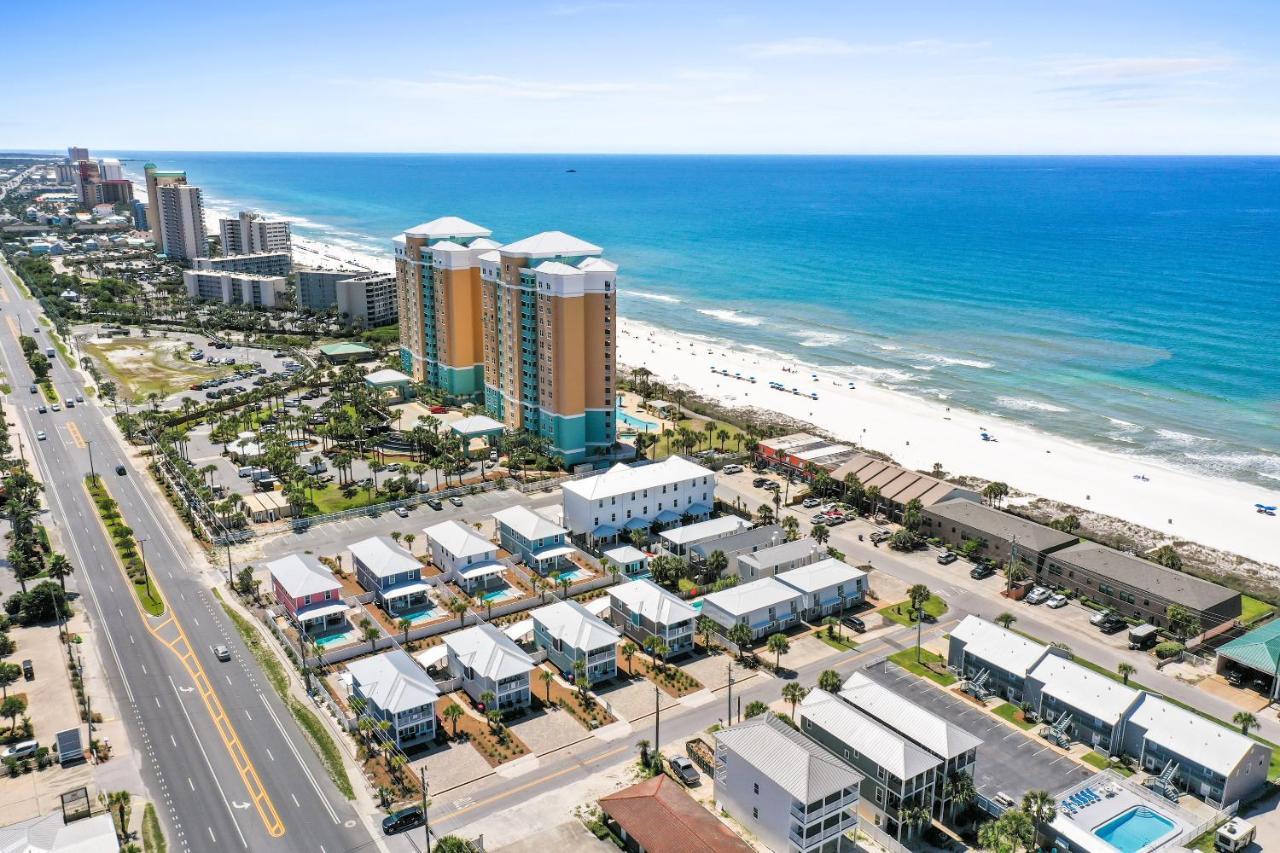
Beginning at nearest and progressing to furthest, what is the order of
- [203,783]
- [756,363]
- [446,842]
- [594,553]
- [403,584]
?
[446,842] < [203,783] < [403,584] < [594,553] < [756,363]

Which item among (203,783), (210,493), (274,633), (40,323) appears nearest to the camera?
(203,783)

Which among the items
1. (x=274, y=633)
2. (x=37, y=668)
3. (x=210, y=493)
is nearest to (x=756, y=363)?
(x=210, y=493)

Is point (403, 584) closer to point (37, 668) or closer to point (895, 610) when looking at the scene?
point (37, 668)

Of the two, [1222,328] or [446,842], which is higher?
[1222,328]

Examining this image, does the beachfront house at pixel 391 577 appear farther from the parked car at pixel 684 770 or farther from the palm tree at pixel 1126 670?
the palm tree at pixel 1126 670

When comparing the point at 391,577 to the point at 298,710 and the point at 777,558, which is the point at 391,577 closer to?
the point at 298,710

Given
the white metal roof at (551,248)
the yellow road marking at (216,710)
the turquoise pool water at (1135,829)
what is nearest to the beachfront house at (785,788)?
the turquoise pool water at (1135,829)

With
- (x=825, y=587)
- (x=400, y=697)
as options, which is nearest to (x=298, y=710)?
(x=400, y=697)
